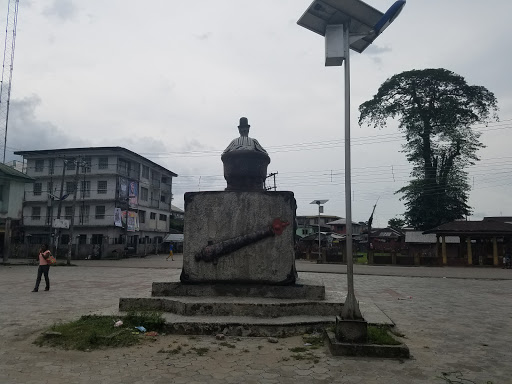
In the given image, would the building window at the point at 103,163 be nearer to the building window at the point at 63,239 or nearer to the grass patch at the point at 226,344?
the building window at the point at 63,239

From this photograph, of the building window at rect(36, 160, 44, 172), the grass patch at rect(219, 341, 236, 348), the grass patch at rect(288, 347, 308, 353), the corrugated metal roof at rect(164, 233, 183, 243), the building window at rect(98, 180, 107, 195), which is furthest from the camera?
the corrugated metal roof at rect(164, 233, 183, 243)

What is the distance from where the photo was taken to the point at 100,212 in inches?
1417

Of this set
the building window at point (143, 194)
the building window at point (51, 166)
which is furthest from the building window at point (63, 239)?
the building window at point (143, 194)

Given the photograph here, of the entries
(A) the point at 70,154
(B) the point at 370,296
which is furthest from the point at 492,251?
(A) the point at 70,154

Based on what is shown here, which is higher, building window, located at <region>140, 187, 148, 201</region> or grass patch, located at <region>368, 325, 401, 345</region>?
building window, located at <region>140, 187, 148, 201</region>

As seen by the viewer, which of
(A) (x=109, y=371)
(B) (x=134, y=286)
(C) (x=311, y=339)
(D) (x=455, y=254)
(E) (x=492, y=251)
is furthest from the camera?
(D) (x=455, y=254)

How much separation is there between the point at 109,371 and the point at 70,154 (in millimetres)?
37935

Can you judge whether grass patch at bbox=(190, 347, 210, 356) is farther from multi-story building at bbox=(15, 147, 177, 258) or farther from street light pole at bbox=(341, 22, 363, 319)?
multi-story building at bbox=(15, 147, 177, 258)

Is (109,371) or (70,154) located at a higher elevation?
(70,154)

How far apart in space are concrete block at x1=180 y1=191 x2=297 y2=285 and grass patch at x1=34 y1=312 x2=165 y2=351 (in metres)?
1.21

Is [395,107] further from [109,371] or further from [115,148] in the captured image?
[109,371]

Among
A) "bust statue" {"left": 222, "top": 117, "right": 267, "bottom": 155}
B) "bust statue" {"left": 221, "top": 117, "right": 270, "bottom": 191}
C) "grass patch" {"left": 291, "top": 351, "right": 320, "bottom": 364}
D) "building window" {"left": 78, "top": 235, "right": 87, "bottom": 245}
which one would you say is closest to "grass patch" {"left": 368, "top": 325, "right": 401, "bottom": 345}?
"grass patch" {"left": 291, "top": 351, "right": 320, "bottom": 364}

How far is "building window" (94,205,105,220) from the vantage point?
117 ft

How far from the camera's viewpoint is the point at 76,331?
5898 mm
